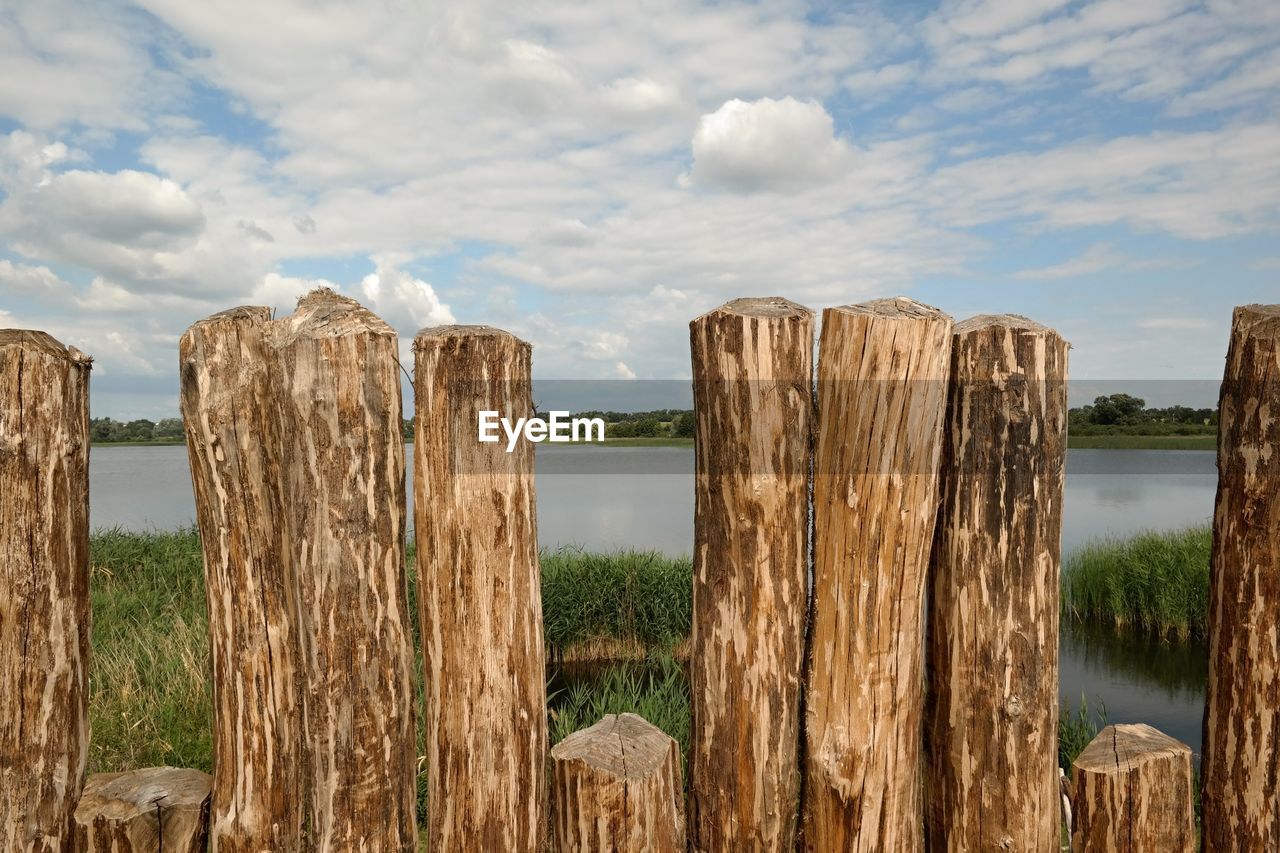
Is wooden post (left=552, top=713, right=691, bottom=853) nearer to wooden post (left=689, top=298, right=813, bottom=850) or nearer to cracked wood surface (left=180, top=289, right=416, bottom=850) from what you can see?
wooden post (left=689, top=298, right=813, bottom=850)

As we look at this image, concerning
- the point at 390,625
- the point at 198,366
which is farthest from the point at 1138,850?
the point at 198,366

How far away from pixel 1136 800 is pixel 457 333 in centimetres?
275

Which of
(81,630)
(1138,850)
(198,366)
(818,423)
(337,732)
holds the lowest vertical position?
(1138,850)

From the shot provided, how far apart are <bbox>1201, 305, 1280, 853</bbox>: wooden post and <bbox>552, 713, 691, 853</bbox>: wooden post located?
190 cm

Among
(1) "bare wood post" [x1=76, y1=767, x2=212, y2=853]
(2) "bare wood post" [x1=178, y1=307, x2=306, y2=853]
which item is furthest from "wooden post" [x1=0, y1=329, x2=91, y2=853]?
(2) "bare wood post" [x1=178, y1=307, x2=306, y2=853]

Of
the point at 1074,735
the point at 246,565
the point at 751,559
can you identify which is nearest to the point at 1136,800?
the point at 751,559

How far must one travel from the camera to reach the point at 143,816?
301 cm

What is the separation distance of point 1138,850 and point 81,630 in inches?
150

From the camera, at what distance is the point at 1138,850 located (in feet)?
9.61

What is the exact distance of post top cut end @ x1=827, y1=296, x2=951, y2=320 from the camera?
268 cm

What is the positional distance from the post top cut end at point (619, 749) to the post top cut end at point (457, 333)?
131cm

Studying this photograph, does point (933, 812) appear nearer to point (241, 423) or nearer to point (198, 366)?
point (241, 423)

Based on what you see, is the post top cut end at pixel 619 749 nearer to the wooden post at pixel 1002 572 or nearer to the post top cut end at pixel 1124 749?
the wooden post at pixel 1002 572

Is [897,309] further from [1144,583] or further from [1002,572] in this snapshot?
[1144,583]
